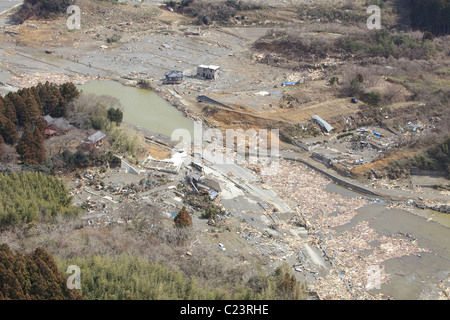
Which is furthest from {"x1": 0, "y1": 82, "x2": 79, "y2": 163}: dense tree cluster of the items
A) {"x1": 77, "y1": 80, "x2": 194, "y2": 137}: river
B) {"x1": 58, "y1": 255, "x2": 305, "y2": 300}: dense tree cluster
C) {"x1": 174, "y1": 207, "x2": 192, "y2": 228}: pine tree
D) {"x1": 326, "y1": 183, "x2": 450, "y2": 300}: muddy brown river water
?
{"x1": 326, "y1": 183, "x2": 450, "y2": 300}: muddy brown river water

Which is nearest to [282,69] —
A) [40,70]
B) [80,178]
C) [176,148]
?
[176,148]

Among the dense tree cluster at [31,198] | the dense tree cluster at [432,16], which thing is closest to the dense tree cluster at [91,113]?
the dense tree cluster at [31,198]

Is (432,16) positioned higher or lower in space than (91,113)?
higher

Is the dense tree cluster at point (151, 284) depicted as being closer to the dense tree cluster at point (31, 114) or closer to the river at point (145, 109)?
the dense tree cluster at point (31, 114)

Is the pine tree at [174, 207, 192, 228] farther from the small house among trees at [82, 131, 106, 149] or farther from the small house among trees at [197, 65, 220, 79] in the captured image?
the small house among trees at [197, 65, 220, 79]

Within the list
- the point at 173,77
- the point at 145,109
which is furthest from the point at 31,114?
the point at 173,77

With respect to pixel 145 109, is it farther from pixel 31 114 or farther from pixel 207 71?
pixel 31 114
